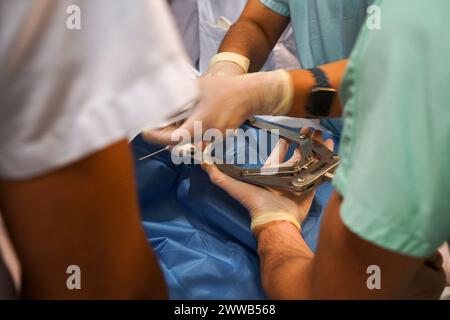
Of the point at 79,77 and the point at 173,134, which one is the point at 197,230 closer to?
the point at 173,134

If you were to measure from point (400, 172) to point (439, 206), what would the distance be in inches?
2.1

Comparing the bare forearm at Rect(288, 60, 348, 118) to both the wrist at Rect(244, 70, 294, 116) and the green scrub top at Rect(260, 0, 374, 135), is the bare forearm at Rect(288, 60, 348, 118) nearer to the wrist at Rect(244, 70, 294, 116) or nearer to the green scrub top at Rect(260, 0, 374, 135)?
the wrist at Rect(244, 70, 294, 116)

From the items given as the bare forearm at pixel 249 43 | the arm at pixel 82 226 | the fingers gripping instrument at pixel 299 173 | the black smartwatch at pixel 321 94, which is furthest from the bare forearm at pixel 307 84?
the arm at pixel 82 226

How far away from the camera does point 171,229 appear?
919 millimetres

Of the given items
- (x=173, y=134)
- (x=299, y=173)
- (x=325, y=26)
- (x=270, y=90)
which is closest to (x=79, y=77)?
(x=173, y=134)

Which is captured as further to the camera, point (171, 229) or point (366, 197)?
point (171, 229)

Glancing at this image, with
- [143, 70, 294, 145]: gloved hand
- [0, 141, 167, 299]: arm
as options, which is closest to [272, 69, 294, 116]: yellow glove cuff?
[143, 70, 294, 145]: gloved hand

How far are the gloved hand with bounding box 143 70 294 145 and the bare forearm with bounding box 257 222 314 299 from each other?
222mm

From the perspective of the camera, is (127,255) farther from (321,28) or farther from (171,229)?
(321,28)

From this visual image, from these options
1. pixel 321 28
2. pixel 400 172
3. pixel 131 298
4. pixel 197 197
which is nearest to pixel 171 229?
pixel 197 197

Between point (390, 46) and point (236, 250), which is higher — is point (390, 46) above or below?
above

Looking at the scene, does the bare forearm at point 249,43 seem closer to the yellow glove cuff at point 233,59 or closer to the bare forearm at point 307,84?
the yellow glove cuff at point 233,59

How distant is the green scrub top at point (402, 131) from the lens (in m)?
0.46

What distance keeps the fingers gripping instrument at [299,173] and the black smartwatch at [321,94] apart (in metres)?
0.13
